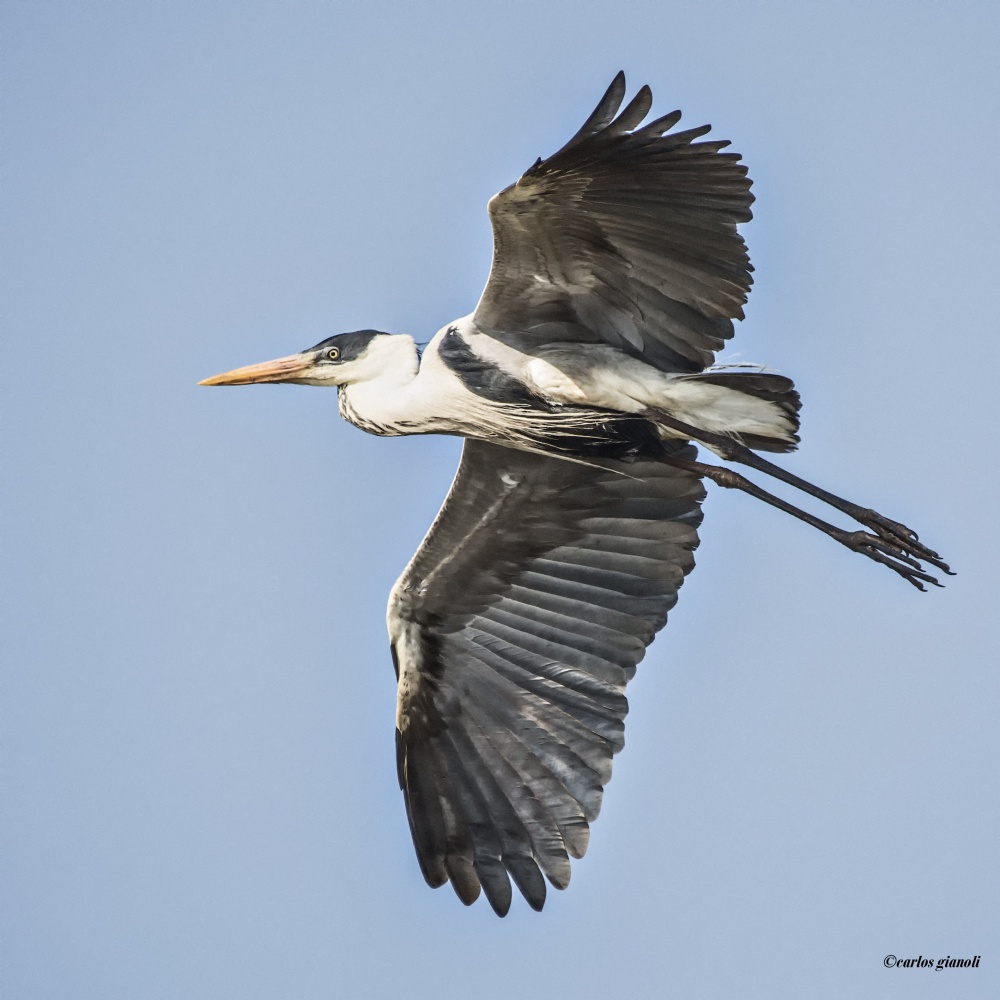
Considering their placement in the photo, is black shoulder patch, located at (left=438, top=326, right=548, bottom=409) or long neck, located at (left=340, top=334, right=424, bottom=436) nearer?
black shoulder patch, located at (left=438, top=326, right=548, bottom=409)

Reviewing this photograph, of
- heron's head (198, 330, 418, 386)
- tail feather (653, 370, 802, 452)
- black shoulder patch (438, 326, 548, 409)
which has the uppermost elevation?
heron's head (198, 330, 418, 386)

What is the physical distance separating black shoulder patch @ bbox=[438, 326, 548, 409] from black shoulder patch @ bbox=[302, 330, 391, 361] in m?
0.56

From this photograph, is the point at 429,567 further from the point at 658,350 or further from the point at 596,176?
the point at 596,176

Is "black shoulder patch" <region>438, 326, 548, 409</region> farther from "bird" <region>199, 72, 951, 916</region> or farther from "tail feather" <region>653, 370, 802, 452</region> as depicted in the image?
"tail feather" <region>653, 370, 802, 452</region>

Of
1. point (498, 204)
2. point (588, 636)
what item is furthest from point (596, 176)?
point (588, 636)

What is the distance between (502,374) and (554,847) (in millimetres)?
2584

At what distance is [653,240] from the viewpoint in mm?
8164

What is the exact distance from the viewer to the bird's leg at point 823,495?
8.70 meters

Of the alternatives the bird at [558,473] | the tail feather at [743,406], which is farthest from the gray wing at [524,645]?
the tail feather at [743,406]

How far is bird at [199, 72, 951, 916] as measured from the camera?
8.16 meters

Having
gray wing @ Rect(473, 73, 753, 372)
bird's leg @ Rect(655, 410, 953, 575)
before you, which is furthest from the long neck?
bird's leg @ Rect(655, 410, 953, 575)

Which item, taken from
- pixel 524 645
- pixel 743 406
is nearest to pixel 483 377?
pixel 743 406

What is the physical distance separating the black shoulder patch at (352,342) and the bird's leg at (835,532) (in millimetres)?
1793

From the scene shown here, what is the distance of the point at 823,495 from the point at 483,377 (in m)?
1.97
